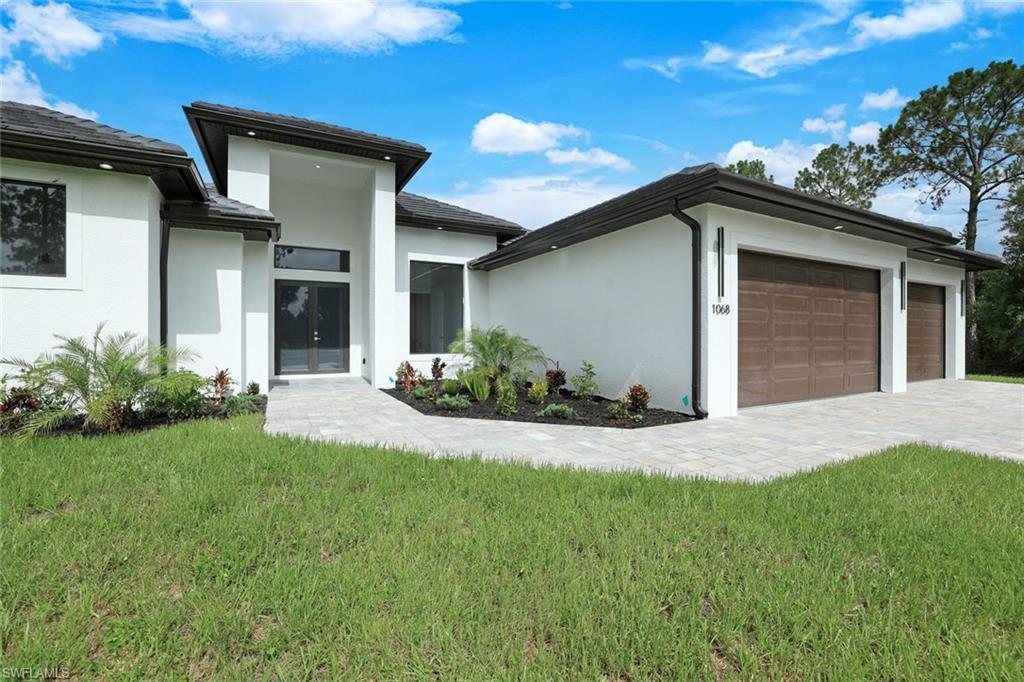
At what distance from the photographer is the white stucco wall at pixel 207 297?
25.7 ft

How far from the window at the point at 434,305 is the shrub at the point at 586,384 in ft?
14.7

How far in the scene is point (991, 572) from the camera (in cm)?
241

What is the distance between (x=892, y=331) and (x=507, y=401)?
833 centimetres

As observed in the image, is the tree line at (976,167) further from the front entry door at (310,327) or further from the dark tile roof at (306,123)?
the front entry door at (310,327)

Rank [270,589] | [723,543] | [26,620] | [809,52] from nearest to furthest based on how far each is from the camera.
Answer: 1. [26,620]
2. [270,589]
3. [723,543]
4. [809,52]

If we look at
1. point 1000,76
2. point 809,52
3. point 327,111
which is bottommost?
point 809,52

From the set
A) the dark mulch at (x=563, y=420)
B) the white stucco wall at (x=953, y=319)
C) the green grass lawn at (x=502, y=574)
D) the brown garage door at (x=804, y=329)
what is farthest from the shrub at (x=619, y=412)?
the white stucco wall at (x=953, y=319)

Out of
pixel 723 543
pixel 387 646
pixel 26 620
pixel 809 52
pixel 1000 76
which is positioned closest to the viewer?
pixel 387 646

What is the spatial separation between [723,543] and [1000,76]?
23477 millimetres

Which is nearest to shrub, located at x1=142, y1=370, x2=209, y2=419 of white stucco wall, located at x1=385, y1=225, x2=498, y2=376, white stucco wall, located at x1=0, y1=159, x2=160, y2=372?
white stucco wall, located at x1=0, y1=159, x2=160, y2=372

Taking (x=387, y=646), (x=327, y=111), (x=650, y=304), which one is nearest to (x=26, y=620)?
(x=387, y=646)

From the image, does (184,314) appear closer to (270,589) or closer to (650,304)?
(270,589)

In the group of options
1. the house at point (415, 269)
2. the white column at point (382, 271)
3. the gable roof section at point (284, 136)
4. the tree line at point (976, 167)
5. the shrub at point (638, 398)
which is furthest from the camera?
the tree line at point (976, 167)

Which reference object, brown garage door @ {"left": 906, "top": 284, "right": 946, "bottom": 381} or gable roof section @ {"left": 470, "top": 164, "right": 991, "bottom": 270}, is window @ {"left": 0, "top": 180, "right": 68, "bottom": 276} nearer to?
gable roof section @ {"left": 470, "top": 164, "right": 991, "bottom": 270}
